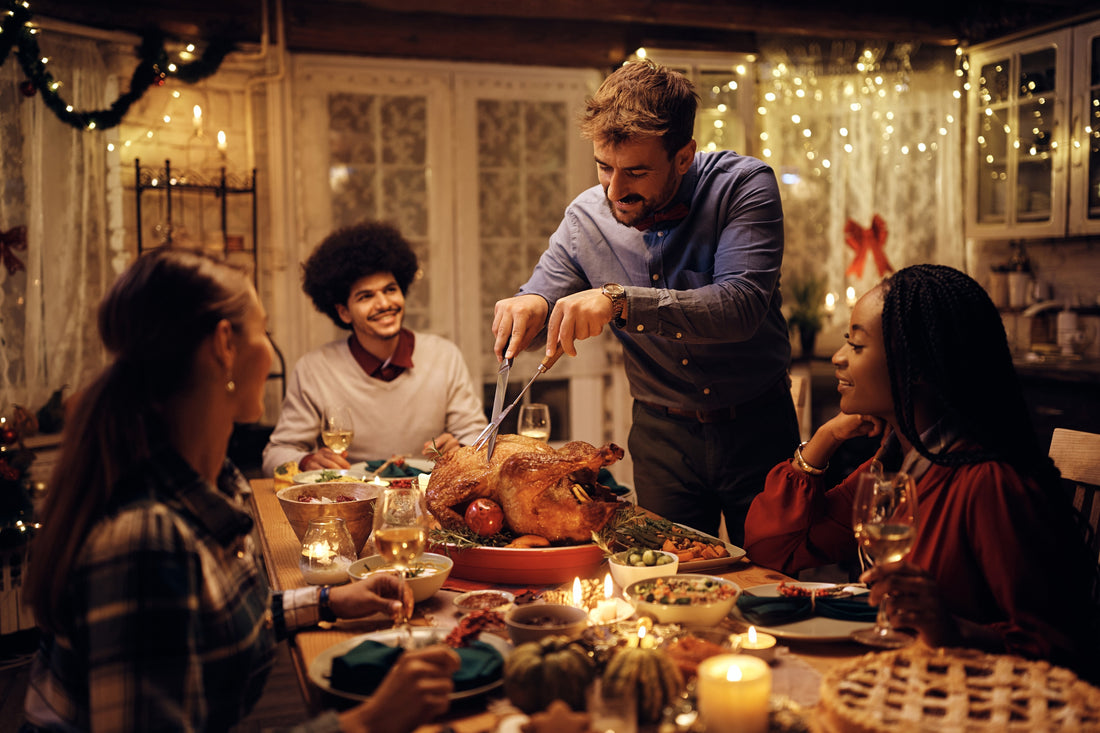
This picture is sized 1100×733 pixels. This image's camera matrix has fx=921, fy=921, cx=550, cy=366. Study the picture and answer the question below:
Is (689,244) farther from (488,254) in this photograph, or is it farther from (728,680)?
(488,254)

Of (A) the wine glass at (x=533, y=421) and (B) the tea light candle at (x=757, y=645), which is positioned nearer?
(B) the tea light candle at (x=757, y=645)

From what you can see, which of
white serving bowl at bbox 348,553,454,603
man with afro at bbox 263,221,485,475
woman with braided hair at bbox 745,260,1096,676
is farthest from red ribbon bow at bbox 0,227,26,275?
woman with braided hair at bbox 745,260,1096,676

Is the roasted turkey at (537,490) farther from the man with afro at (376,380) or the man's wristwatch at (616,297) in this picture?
the man with afro at (376,380)

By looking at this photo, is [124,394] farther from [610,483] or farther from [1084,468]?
[1084,468]

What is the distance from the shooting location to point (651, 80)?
2109mm

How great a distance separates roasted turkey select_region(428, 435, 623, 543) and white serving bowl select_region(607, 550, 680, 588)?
0.16 meters

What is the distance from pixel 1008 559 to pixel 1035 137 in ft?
14.2

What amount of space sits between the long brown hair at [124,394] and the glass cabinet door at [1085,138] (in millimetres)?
4723

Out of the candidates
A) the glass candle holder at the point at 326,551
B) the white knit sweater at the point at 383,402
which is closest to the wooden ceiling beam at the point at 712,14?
the white knit sweater at the point at 383,402

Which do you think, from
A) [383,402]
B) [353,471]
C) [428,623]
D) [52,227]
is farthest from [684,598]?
[52,227]

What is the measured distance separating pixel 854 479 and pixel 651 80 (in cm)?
100

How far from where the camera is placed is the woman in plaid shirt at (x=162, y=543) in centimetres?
106

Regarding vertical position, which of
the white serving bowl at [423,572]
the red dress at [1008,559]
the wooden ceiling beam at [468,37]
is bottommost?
the white serving bowl at [423,572]

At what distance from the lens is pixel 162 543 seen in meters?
1.10
